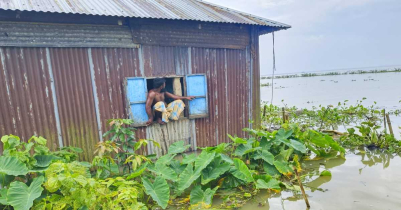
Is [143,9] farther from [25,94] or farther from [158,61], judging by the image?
[25,94]

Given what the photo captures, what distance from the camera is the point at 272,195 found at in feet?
12.7

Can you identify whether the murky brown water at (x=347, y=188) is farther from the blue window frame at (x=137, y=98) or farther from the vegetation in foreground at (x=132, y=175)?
the blue window frame at (x=137, y=98)

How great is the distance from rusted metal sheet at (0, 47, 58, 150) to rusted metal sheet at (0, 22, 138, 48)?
0.48 feet

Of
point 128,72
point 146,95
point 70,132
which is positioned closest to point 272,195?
point 146,95

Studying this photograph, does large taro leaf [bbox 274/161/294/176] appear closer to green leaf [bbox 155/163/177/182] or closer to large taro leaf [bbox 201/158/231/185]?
large taro leaf [bbox 201/158/231/185]

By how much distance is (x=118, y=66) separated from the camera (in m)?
4.29

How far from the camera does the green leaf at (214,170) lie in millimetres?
3785

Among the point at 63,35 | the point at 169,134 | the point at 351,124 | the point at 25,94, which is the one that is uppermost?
the point at 63,35

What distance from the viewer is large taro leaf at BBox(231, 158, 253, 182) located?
3.75 m

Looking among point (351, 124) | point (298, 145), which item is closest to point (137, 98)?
point (298, 145)

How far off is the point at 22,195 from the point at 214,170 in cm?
268

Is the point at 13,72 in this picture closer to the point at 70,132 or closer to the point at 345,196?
the point at 70,132

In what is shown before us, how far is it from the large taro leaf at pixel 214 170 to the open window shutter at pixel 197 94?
54.5 inches

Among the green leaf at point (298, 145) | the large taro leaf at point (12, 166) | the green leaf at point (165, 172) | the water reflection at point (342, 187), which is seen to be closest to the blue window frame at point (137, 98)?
the green leaf at point (165, 172)
